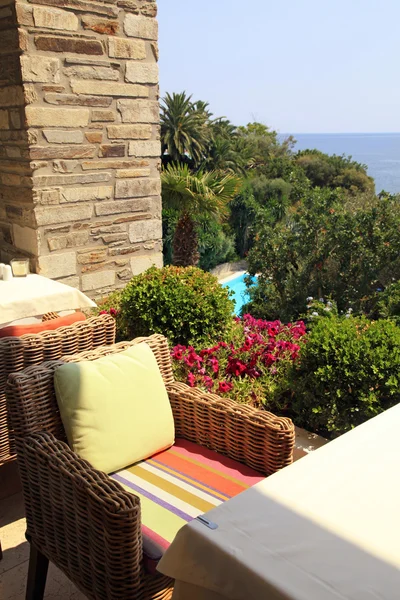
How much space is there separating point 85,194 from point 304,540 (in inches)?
136

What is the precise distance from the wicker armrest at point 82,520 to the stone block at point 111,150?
9.50 ft

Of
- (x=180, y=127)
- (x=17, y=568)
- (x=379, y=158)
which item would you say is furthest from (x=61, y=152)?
(x=379, y=158)

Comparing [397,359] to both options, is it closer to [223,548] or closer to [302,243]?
[223,548]

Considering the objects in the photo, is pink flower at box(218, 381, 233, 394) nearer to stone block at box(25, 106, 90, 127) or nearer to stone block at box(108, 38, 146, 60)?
stone block at box(25, 106, 90, 127)

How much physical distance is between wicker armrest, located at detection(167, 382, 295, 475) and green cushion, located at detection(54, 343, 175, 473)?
9cm

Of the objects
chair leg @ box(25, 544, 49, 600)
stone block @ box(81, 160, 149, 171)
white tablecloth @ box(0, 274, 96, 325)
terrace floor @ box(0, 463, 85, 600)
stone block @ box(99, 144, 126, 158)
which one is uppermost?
stone block @ box(99, 144, 126, 158)

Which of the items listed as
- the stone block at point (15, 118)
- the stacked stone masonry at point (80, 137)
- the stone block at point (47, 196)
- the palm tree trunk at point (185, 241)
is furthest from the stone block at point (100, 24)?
the palm tree trunk at point (185, 241)

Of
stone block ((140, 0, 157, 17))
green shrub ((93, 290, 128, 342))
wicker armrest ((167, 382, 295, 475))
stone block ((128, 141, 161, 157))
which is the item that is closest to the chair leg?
wicker armrest ((167, 382, 295, 475))

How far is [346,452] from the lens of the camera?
136 centimetres

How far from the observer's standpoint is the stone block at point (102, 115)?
4039 mm

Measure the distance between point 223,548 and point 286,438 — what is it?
79cm

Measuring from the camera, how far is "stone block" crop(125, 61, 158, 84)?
417 centimetres

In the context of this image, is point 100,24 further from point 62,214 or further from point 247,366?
point 247,366

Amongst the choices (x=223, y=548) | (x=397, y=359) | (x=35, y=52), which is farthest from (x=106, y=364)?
(x=35, y=52)
